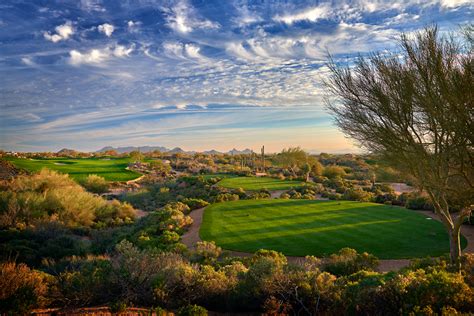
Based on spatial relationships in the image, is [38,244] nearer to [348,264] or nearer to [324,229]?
[348,264]

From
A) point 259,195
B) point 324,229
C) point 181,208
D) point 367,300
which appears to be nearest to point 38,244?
point 181,208

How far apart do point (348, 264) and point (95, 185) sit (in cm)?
2464

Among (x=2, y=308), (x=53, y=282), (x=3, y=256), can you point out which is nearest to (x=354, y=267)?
(x=53, y=282)

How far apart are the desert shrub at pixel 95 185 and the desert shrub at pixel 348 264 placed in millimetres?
23850

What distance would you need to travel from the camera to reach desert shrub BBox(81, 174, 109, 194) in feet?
94.4

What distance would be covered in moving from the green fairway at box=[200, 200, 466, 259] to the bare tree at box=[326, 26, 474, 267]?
3.31m

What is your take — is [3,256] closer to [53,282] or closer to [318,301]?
[53,282]

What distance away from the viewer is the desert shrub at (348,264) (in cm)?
959

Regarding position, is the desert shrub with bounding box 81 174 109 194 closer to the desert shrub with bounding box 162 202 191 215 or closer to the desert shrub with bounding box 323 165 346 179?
the desert shrub with bounding box 162 202 191 215

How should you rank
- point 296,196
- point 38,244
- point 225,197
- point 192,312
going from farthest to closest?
1. point 296,196
2. point 225,197
3. point 38,244
4. point 192,312

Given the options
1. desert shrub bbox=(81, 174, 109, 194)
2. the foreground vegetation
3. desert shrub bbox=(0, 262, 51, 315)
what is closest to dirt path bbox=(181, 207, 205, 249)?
the foreground vegetation

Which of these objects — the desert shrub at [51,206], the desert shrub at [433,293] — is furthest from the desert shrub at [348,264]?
the desert shrub at [51,206]

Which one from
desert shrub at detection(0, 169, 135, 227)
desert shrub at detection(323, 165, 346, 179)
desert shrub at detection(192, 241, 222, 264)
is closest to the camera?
desert shrub at detection(192, 241, 222, 264)

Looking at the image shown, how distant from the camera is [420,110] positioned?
320 inches
